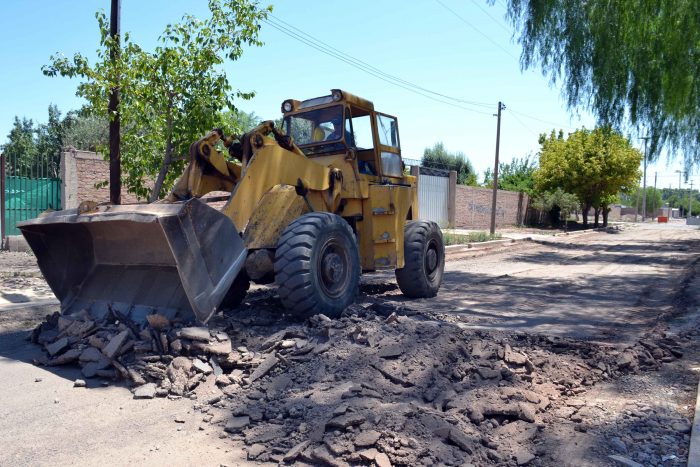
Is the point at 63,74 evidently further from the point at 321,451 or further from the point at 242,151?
the point at 321,451

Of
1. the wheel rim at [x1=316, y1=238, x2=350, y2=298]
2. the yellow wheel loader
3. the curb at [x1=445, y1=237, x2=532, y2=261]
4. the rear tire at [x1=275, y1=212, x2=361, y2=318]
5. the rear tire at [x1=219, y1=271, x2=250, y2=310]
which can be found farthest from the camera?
the curb at [x1=445, y1=237, x2=532, y2=261]

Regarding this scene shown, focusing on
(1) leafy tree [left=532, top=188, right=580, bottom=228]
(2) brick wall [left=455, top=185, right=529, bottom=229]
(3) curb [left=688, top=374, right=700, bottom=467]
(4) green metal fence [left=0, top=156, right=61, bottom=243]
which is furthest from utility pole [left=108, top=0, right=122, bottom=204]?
(1) leafy tree [left=532, top=188, right=580, bottom=228]

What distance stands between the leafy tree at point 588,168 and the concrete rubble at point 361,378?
30.6 metres

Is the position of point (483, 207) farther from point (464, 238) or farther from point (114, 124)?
point (114, 124)

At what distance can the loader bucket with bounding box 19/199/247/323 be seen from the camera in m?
5.00

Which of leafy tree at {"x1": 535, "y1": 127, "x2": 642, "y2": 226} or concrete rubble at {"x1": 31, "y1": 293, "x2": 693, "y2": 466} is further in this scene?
leafy tree at {"x1": 535, "y1": 127, "x2": 642, "y2": 226}

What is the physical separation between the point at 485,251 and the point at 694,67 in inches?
312

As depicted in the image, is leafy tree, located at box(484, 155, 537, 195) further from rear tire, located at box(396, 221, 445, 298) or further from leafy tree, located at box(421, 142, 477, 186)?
rear tire, located at box(396, 221, 445, 298)

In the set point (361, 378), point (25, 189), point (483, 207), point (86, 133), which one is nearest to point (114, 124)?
point (25, 189)

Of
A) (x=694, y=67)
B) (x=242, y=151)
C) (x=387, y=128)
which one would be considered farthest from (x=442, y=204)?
(x=242, y=151)

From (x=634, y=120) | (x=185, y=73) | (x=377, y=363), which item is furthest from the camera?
(x=634, y=120)

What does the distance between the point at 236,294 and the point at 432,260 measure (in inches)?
135

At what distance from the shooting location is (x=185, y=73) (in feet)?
30.2

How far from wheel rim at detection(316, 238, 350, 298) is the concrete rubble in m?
0.32
